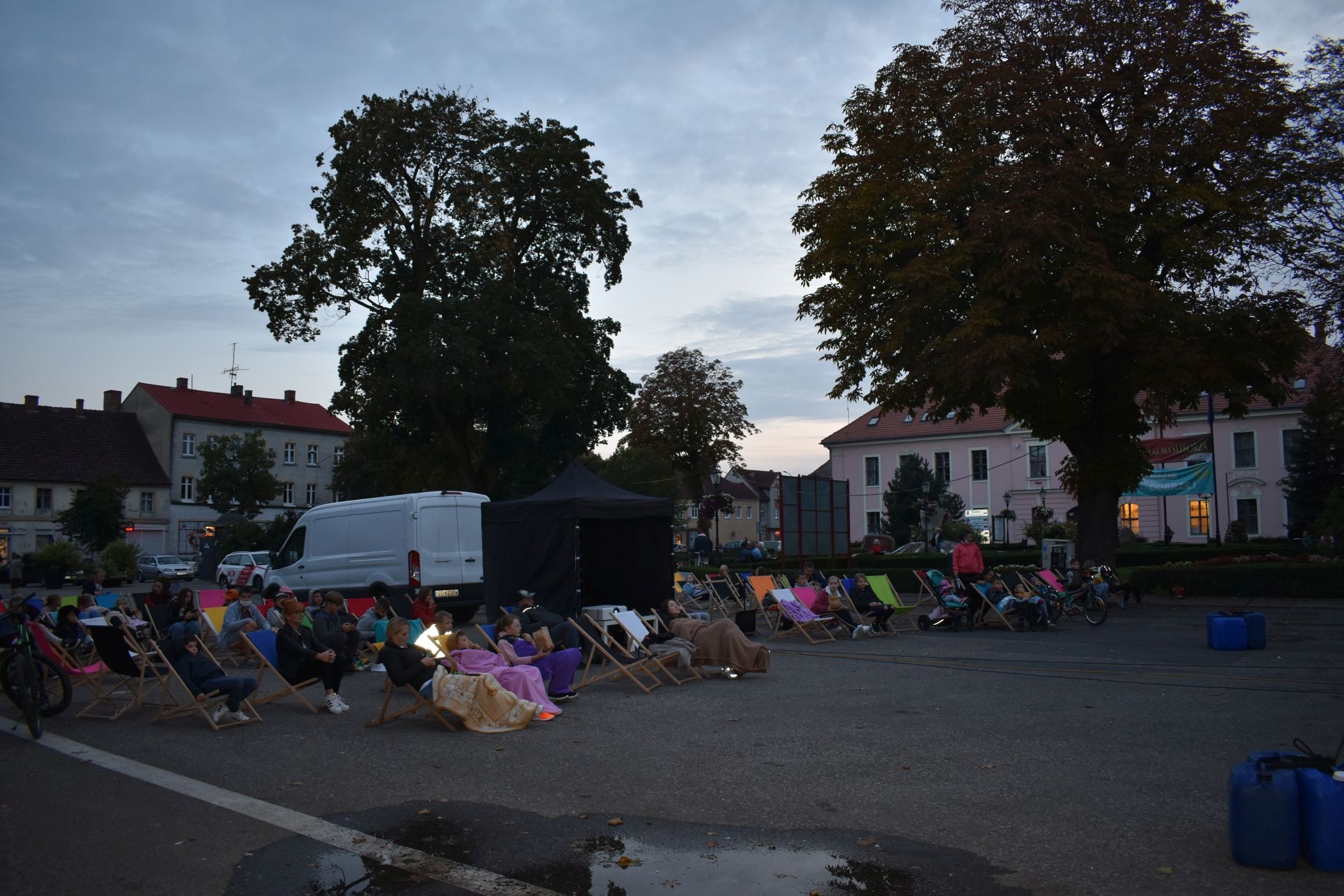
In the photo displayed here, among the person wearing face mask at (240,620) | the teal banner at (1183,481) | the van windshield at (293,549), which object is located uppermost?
the teal banner at (1183,481)

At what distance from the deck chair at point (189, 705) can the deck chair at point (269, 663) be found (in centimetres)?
24

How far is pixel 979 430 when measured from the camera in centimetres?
6347

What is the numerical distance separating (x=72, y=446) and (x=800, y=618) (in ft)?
208

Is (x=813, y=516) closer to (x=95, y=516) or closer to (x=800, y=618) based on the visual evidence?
(x=800, y=618)

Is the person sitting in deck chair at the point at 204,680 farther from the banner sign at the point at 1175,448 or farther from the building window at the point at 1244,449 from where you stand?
the building window at the point at 1244,449

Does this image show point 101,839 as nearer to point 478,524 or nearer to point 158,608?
point 158,608

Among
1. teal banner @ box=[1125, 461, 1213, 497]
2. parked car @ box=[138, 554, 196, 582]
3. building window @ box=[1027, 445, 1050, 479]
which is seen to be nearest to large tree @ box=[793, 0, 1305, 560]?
teal banner @ box=[1125, 461, 1213, 497]

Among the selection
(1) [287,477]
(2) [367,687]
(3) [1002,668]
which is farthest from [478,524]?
(1) [287,477]

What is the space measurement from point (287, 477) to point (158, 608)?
6737 cm

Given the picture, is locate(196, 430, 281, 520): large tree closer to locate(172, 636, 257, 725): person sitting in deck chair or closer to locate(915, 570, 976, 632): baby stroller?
locate(915, 570, 976, 632): baby stroller

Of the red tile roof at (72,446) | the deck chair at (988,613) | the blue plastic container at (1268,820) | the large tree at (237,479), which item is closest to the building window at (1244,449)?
the deck chair at (988,613)

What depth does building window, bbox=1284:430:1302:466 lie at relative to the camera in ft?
155

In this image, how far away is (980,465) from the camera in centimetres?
Answer: 6394

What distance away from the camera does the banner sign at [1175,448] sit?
2769cm
